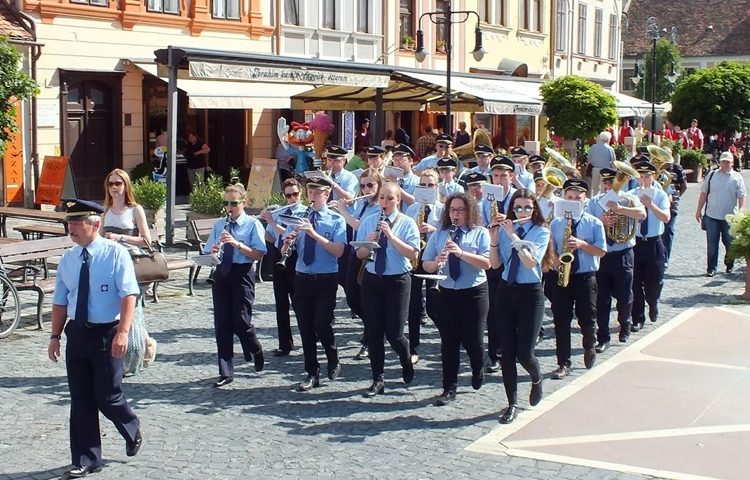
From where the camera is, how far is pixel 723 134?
3694 cm

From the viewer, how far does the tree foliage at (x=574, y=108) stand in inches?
1071

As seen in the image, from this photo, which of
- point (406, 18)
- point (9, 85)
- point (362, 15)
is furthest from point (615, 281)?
point (406, 18)

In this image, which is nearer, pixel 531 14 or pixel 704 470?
pixel 704 470

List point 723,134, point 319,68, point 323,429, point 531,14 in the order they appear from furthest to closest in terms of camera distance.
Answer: point 531,14 → point 723,134 → point 319,68 → point 323,429

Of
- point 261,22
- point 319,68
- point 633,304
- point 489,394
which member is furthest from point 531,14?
point 489,394

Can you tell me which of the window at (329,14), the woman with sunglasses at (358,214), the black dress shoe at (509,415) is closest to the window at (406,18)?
the window at (329,14)

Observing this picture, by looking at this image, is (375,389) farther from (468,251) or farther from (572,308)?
(572,308)

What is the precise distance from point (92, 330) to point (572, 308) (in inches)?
177

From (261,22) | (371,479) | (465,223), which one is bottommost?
(371,479)

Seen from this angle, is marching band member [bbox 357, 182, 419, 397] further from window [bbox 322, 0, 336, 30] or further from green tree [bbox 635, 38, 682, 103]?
green tree [bbox 635, 38, 682, 103]

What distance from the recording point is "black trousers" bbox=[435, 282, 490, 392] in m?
8.54

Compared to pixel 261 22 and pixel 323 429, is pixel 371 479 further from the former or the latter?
pixel 261 22

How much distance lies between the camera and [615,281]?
10.9 meters

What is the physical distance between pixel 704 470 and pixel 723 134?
104 ft
